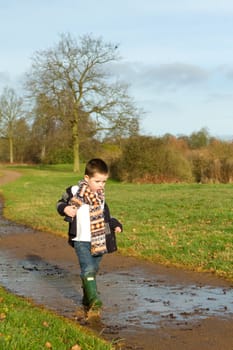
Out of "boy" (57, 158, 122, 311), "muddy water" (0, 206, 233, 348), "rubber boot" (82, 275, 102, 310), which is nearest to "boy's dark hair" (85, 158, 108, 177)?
"boy" (57, 158, 122, 311)

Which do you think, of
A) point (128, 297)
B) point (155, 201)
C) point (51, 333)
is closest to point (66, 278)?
point (128, 297)

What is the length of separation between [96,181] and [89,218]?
1.43ft

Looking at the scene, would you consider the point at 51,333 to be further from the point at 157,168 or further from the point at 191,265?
the point at 157,168

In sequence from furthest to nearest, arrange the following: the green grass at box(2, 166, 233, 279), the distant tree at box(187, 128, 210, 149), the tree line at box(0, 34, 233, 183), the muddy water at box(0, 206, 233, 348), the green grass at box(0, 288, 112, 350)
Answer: the distant tree at box(187, 128, 210, 149) < the tree line at box(0, 34, 233, 183) < the green grass at box(2, 166, 233, 279) < the muddy water at box(0, 206, 233, 348) < the green grass at box(0, 288, 112, 350)

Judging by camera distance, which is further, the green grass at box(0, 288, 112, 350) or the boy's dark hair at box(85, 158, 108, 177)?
the boy's dark hair at box(85, 158, 108, 177)

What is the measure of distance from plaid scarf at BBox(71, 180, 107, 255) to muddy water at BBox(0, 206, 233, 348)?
2.45ft

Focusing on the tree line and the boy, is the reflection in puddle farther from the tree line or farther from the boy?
the tree line

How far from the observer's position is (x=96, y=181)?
6.28m

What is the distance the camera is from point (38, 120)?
1929 inches

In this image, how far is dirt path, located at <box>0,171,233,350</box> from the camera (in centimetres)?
536

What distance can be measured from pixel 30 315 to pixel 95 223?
50.1 inches

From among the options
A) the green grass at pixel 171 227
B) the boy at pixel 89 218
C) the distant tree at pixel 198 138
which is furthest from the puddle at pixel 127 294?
the distant tree at pixel 198 138

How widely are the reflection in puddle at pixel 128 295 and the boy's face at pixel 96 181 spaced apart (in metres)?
1.42

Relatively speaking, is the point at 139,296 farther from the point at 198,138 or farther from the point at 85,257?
the point at 198,138
